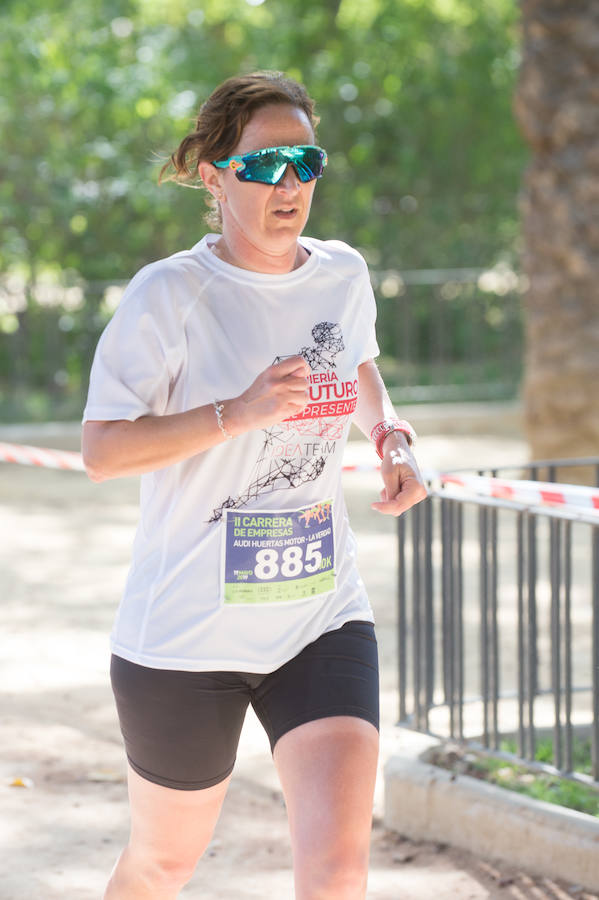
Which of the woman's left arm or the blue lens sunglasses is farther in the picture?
the woman's left arm

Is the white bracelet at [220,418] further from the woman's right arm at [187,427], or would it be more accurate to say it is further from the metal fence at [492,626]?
the metal fence at [492,626]

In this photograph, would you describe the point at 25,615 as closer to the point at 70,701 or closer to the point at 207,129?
the point at 70,701

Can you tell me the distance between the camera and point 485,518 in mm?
3934

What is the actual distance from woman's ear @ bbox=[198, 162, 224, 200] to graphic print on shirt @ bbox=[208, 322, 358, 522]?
337 millimetres

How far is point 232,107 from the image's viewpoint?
259 cm

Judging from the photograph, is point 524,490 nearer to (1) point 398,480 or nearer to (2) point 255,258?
(1) point 398,480

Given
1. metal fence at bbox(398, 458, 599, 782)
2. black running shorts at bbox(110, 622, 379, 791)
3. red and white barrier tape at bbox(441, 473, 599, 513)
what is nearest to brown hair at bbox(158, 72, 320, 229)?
black running shorts at bbox(110, 622, 379, 791)

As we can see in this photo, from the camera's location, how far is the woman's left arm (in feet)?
8.78

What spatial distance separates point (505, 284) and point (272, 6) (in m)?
5.62

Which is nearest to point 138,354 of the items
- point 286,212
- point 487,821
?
point 286,212

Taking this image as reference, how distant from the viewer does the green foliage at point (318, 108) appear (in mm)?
14758

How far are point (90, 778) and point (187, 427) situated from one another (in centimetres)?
245

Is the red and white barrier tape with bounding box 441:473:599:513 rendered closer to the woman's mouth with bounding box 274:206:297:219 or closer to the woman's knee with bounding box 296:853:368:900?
the woman's mouth with bounding box 274:206:297:219

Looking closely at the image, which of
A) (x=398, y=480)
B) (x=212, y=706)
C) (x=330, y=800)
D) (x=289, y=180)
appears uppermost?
(x=289, y=180)
